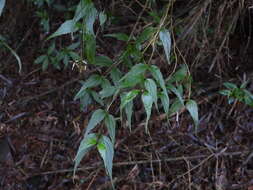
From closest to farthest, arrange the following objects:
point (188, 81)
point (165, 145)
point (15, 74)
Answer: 1. point (188, 81)
2. point (165, 145)
3. point (15, 74)

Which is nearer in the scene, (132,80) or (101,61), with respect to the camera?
(132,80)

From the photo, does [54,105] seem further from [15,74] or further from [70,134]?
[15,74]

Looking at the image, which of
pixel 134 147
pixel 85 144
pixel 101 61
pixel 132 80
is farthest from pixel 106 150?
pixel 134 147

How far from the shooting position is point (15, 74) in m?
2.21

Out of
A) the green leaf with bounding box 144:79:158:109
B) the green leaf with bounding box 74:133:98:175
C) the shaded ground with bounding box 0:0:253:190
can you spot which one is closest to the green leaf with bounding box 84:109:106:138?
the green leaf with bounding box 74:133:98:175

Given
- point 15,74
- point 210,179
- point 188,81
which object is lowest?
point 210,179

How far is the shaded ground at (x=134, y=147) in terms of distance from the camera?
169cm

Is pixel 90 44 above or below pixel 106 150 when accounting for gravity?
above

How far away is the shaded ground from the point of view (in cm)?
169

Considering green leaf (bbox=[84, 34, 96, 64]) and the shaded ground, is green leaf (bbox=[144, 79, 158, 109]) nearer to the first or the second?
green leaf (bbox=[84, 34, 96, 64])

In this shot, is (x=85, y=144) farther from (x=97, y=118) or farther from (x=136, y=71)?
(x=136, y=71)

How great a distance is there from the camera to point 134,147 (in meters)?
1.79

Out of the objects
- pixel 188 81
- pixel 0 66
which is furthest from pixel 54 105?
pixel 188 81

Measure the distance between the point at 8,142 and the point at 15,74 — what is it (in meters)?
0.48
